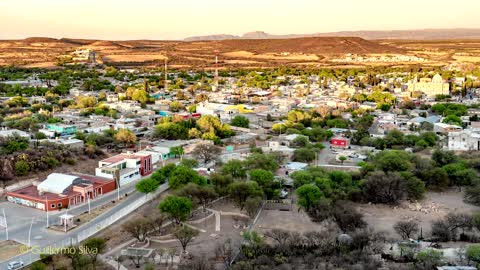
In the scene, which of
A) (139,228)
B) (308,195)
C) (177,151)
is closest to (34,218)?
(139,228)

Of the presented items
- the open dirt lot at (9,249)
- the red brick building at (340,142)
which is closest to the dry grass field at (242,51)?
the red brick building at (340,142)

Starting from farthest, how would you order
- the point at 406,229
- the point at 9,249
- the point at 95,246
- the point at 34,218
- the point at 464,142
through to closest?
the point at 464,142, the point at 34,218, the point at 406,229, the point at 9,249, the point at 95,246

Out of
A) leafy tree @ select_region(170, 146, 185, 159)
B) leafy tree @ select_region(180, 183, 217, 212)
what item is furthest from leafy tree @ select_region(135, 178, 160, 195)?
leafy tree @ select_region(170, 146, 185, 159)

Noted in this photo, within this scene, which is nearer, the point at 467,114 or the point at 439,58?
the point at 467,114

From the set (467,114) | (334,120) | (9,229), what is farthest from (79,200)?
(467,114)

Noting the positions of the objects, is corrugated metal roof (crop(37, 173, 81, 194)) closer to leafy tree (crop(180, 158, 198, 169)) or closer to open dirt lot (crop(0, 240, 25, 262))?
open dirt lot (crop(0, 240, 25, 262))

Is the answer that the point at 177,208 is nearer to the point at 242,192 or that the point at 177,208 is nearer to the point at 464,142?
the point at 242,192

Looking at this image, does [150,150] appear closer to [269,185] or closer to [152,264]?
[269,185]
